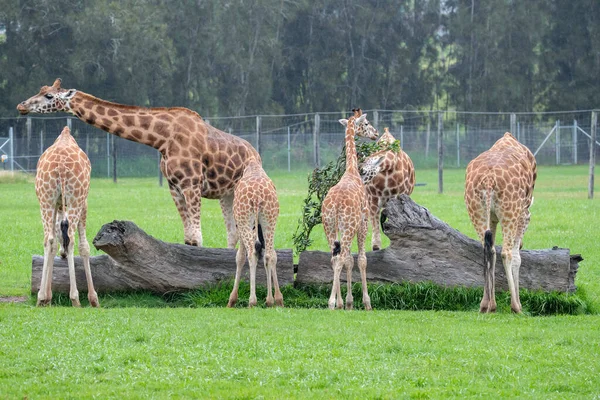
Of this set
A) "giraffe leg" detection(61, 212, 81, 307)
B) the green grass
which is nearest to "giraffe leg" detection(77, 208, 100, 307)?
"giraffe leg" detection(61, 212, 81, 307)

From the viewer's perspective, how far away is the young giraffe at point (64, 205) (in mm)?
12219

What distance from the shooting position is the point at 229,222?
46.9 feet

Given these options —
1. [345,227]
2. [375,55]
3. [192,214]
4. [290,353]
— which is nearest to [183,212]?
[192,214]

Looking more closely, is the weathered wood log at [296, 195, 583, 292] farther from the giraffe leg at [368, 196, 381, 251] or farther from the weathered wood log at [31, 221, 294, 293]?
the giraffe leg at [368, 196, 381, 251]

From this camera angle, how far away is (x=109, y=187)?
3706 cm

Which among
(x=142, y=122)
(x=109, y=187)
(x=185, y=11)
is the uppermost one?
(x=185, y=11)

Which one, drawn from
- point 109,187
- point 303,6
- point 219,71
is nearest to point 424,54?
point 303,6

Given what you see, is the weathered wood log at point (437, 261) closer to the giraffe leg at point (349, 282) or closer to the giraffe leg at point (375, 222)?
the giraffe leg at point (349, 282)

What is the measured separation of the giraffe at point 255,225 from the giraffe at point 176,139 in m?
1.75

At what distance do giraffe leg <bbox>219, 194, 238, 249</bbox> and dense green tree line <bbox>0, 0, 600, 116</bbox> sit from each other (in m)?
41.8

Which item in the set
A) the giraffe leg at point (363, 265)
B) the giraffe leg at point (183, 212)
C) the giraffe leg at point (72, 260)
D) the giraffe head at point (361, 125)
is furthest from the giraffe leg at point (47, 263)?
the giraffe head at point (361, 125)

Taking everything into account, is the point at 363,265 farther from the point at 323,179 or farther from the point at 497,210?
the point at 323,179

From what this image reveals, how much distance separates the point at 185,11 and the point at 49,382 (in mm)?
53319

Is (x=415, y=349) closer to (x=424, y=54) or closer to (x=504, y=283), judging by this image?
(x=504, y=283)
